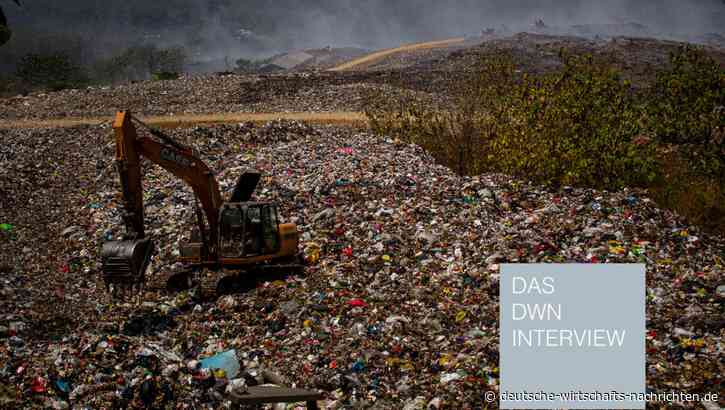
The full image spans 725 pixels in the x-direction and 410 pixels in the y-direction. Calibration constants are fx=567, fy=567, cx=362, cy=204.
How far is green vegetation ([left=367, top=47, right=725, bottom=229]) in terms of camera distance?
40.3 feet

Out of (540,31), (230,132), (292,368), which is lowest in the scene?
(292,368)

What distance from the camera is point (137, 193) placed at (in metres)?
8.36

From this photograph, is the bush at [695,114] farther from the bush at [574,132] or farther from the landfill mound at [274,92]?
the landfill mound at [274,92]

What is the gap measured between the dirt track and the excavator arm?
530 inches

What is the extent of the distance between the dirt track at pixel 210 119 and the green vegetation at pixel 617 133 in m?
10.4

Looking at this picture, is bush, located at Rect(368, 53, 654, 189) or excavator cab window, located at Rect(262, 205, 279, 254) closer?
excavator cab window, located at Rect(262, 205, 279, 254)

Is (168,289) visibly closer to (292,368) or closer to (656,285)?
(292,368)

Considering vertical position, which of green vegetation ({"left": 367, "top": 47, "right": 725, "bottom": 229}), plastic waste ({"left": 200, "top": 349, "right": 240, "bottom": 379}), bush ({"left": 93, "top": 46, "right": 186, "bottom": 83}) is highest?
bush ({"left": 93, "top": 46, "right": 186, "bottom": 83})

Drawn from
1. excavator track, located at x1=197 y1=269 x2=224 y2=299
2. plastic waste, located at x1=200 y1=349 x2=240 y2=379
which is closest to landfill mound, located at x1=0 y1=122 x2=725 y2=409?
plastic waste, located at x1=200 y1=349 x2=240 y2=379

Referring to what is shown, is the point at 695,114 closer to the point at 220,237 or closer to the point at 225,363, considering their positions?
the point at 220,237

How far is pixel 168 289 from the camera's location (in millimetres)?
9633

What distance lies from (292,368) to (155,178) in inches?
440

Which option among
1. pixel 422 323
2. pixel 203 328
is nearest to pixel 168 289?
pixel 203 328

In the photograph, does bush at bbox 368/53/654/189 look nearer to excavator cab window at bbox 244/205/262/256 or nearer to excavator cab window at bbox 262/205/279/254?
excavator cab window at bbox 262/205/279/254
